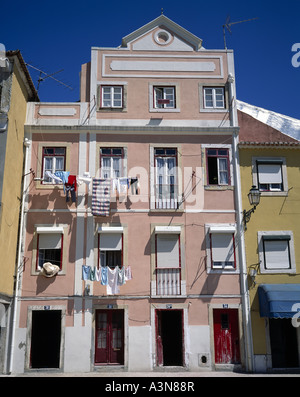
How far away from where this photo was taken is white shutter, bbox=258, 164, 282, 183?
21.0 metres

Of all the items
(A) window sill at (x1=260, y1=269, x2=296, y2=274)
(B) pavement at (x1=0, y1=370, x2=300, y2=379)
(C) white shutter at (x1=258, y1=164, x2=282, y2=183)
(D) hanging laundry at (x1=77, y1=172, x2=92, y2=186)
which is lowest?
(B) pavement at (x1=0, y1=370, x2=300, y2=379)

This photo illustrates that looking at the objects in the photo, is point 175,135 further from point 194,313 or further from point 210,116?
point 194,313

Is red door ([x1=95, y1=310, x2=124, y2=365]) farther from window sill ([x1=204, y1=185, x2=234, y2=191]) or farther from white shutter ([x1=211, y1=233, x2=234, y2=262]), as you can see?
window sill ([x1=204, y1=185, x2=234, y2=191])

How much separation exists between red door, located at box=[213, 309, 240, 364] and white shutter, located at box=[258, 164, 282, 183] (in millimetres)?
5763

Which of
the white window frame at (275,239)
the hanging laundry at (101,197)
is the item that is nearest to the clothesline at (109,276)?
the hanging laundry at (101,197)

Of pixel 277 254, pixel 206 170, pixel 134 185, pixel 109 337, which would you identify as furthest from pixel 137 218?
pixel 277 254

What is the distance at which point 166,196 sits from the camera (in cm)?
2062

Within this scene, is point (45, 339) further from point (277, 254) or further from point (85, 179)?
point (277, 254)

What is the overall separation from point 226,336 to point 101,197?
7.56 metres

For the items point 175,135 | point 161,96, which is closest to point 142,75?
point 161,96

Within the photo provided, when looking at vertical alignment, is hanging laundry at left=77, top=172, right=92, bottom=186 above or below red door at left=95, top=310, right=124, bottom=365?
above

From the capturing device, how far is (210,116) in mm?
21500

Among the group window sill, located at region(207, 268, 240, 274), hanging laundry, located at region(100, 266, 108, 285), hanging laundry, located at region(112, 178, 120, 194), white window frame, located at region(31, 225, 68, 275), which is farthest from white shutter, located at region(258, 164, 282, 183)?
white window frame, located at region(31, 225, 68, 275)

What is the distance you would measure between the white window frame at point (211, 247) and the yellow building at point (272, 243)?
21.6 inches
